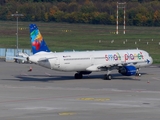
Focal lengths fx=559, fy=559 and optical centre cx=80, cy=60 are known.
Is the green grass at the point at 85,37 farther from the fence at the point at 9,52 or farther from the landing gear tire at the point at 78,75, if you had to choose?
the landing gear tire at the point at 78,75

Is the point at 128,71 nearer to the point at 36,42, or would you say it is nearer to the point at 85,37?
the point at 36,42

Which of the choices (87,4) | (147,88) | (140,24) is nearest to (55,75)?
(147,88)

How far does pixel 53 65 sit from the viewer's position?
192 ft

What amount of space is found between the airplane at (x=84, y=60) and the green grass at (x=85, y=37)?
22.2m

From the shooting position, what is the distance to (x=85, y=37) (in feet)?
441

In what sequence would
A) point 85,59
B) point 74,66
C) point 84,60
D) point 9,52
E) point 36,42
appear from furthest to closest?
1. point 9,52
2. point 85,59
3. point 84,60
4. point 74,66
5. point 36,42

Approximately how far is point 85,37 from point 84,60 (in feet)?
242

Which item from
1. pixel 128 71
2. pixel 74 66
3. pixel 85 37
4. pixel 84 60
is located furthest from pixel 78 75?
pixel 85 37

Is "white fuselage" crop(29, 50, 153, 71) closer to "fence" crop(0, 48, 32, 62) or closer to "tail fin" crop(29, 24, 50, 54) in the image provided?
"tail fin" crop(29, 24, 50, 54)

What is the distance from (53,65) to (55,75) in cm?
847

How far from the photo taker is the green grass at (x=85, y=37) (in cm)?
11169

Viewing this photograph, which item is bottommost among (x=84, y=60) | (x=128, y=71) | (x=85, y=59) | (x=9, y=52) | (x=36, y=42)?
(x=128, y=71)

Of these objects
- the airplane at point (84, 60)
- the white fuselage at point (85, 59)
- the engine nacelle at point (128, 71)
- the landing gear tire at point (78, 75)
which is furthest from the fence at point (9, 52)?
the engine nacelle at point (128, 71)

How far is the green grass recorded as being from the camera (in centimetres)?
11169
